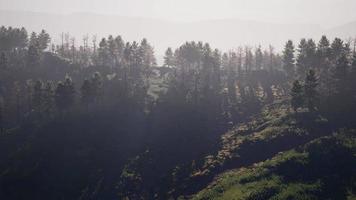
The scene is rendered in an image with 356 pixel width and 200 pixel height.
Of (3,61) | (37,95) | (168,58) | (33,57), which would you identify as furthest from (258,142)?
(3,61)

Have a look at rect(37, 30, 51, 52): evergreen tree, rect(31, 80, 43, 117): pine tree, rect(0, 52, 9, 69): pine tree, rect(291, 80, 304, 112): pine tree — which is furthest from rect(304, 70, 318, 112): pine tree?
rect(37, 30, 51, 52): evergreen tree

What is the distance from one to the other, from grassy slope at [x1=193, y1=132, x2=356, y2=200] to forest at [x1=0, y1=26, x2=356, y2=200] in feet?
0.58

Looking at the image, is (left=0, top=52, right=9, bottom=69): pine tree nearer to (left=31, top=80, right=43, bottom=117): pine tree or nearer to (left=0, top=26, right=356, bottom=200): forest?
(left=0, top=26, right=356, bottom=200): forest

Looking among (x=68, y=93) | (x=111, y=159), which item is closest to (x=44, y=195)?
(x=111, y=159)

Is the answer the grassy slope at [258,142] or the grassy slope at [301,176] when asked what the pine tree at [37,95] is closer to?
the grassy slope at [258,142]

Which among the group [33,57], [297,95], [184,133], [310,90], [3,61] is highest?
[33,57]

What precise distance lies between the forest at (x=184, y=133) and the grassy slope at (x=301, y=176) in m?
0.18

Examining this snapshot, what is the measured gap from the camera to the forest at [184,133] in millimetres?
68500

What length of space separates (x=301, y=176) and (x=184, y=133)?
119 feet

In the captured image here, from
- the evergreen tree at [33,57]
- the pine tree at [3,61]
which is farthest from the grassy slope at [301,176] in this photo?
the pine tree at [3,61]

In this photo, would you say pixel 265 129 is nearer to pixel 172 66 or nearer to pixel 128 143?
pixel 128 143

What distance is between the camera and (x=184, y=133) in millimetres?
95500

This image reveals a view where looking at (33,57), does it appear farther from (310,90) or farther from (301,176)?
(301,176)

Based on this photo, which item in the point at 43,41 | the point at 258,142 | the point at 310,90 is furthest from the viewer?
the point at 43,41
